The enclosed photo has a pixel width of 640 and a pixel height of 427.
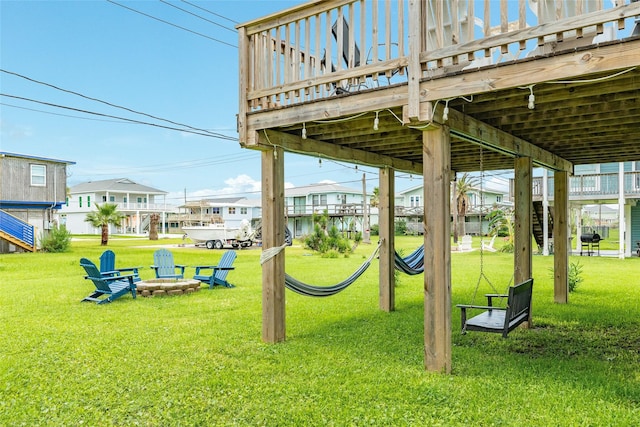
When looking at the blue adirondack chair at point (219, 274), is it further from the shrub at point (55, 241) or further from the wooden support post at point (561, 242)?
the shrub at point (55, 241)

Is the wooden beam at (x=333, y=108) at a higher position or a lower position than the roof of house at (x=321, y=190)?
lower

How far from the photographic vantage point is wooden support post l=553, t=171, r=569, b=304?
7672 millimetres

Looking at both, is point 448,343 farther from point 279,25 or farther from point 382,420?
point 279,25

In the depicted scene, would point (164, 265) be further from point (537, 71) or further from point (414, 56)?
point (537, 71)

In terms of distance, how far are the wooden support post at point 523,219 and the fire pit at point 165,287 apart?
20.0ft

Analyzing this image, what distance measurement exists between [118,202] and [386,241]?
138ft

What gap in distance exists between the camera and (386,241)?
7.27 m

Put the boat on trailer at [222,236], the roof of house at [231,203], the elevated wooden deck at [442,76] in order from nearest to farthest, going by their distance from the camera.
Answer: the elevated wooden deck at [442,76] < the boat on trailer at [222,236] < the roof of house at [231,203]

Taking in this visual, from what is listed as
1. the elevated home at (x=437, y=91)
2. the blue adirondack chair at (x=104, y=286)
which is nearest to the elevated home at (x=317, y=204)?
the blue adirondack chair at (x=104, y=286)

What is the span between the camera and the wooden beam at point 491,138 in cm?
423

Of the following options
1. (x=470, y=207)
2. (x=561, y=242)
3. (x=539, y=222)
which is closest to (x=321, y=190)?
(x=470, y=207)

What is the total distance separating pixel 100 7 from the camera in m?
22.7

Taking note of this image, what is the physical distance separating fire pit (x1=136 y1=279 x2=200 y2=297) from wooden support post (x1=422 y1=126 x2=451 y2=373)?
Result: 20.1 ft

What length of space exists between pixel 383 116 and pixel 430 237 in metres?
1.40
